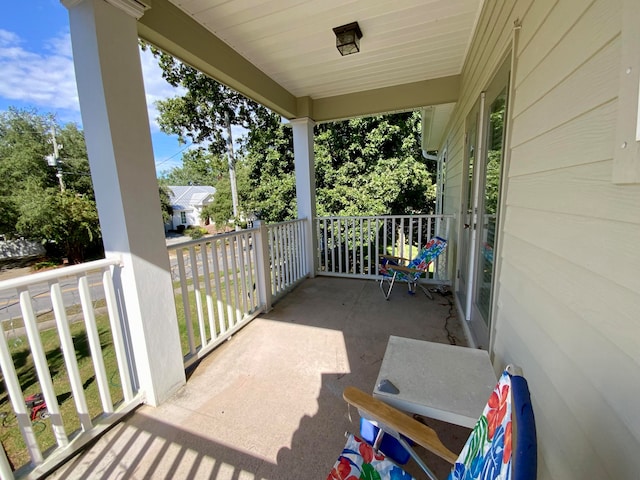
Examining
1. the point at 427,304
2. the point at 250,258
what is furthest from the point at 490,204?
the point at 250,258

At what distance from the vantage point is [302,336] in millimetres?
2613

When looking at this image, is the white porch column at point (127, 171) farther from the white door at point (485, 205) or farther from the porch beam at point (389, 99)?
the porch beam at point (389, 99)

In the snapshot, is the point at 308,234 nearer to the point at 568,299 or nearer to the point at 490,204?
the point at 490,204

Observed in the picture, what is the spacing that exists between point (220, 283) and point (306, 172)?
224 centimetres

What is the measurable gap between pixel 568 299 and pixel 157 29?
2.77 meters

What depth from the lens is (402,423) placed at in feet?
3.12

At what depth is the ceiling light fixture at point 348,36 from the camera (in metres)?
2.27

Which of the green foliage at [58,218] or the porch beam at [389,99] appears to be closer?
the porch beam at [389,99]

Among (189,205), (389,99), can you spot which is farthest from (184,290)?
(189,205)

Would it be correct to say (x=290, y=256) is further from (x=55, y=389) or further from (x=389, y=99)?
(x=55, y=389)

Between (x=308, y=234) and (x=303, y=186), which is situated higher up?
(x=303, y=186)

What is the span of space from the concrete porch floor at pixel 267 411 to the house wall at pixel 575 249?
0.82 m

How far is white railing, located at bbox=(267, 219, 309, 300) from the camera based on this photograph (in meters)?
3.50

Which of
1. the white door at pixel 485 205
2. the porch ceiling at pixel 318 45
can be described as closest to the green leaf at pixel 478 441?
the white door at pixel 485 205
